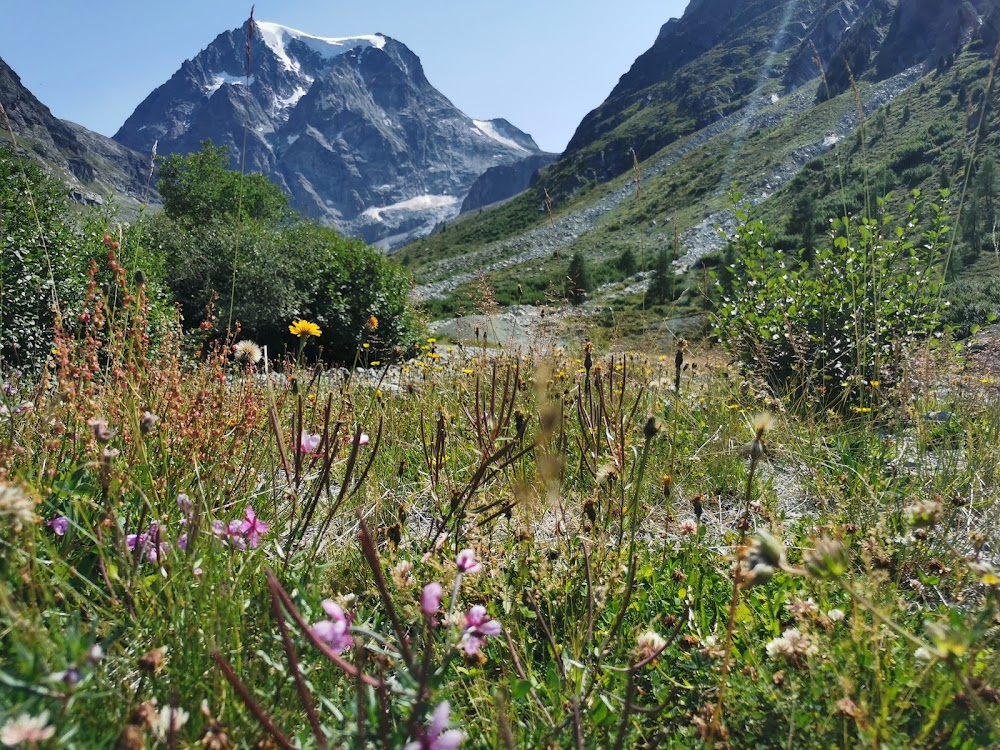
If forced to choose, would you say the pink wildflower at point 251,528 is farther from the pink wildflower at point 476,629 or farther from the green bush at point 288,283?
the green bush at point 288,283

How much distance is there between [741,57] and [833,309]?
125m

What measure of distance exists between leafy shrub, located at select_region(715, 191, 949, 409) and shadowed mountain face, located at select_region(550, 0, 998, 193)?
5856 cm

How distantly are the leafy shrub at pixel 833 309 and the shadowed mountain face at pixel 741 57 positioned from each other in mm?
58562

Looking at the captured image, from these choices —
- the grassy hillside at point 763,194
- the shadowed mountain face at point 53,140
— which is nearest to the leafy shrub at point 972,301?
the grassy hillside at point 763,194

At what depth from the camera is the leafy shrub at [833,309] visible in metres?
4.23

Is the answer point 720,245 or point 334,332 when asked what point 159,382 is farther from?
point 720,245

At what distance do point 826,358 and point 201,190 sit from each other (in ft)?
102

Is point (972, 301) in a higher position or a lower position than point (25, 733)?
lower

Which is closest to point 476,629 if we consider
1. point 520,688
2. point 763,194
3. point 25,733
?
point 520,688

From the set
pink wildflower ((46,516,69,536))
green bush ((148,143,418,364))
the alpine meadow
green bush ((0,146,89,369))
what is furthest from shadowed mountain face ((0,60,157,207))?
pink wildflower ((46,516,69,536))

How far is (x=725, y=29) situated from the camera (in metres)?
130

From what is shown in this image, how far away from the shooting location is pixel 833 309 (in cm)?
473

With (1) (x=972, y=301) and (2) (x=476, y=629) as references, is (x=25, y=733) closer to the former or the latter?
(2) (x=476, y=629)

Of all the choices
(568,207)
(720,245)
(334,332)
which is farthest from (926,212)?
(568,207)
